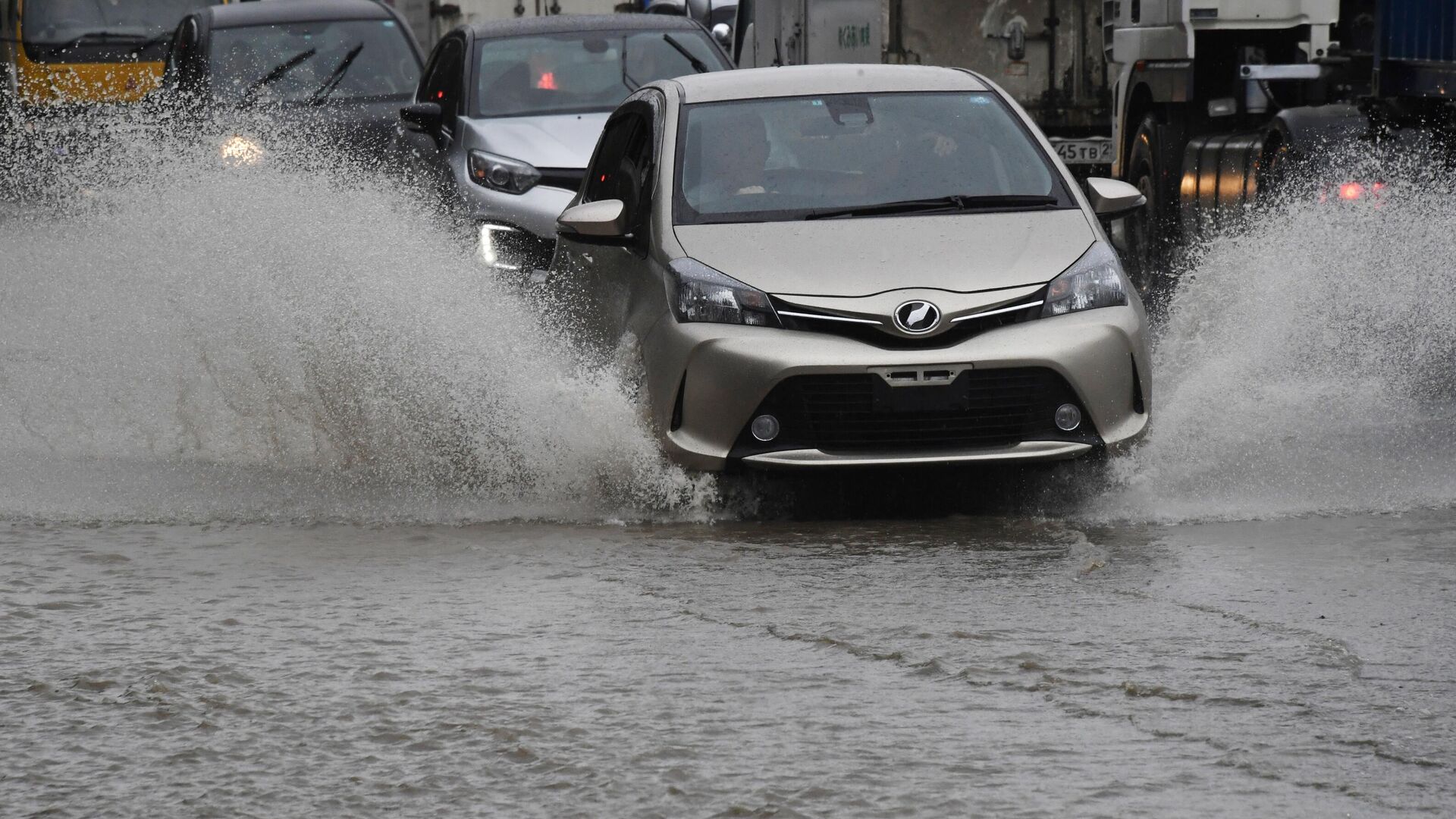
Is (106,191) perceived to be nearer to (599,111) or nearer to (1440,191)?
(599,111)

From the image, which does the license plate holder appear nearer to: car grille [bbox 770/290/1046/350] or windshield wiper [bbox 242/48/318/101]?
car grille [bbox 770/290/1046/350]

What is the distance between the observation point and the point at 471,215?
13516mm

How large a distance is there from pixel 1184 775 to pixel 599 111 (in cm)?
1035

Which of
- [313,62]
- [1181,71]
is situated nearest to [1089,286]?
[1181,71]

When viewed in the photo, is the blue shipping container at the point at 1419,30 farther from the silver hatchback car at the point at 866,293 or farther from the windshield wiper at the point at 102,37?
the windshield wiper at the point at 102,37

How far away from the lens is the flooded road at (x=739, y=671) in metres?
4.37

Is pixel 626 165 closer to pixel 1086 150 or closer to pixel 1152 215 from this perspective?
pixel 1152 215

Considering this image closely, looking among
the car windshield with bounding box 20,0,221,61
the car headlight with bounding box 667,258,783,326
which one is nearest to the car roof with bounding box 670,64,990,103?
the car headlight with bounding box 667,258,783,326

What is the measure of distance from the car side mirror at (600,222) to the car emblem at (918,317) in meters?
1.31

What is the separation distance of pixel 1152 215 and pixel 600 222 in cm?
819

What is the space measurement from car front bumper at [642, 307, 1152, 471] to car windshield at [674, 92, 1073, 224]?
755 millimetres

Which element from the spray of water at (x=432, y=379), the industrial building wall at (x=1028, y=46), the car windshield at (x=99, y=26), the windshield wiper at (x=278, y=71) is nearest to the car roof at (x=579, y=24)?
the windshield wiper at (x=278, y=71)

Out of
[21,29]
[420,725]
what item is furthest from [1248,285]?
[21,29]

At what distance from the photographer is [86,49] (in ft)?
90.8
